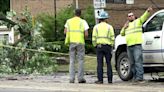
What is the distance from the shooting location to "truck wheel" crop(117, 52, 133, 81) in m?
15.4

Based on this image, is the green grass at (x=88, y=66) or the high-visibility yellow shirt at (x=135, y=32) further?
the green grass at (x=88, y=66)

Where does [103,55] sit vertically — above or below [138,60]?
above

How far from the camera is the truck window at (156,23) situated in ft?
48.7

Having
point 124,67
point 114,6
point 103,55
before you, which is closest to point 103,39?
point 103,55

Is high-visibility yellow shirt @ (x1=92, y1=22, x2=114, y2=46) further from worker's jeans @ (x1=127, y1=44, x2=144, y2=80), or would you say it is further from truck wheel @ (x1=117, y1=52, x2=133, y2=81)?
truck wheel @ (x1=117, y1=52, x2=133, y2=81)

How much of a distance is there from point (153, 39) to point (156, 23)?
55 centimetres

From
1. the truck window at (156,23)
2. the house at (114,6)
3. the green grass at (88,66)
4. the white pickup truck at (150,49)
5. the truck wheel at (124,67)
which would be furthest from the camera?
the house at (114,6)

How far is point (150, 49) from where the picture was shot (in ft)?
48.8

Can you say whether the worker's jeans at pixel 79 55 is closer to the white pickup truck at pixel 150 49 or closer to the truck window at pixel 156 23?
the white pickup truck at pixel 150 49

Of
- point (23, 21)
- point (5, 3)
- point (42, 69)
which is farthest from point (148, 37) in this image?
point (5, 3)

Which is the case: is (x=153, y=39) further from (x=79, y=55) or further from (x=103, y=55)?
(x=79, y=55)

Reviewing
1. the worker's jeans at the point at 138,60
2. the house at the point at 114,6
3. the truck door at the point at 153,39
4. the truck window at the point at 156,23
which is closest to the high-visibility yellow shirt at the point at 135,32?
the worker's jeans at the point at 138,60

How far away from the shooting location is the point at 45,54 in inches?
829

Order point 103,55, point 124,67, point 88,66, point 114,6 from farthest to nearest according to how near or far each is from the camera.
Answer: point 114,6, point 88,66, point 124,67, point 103,55
